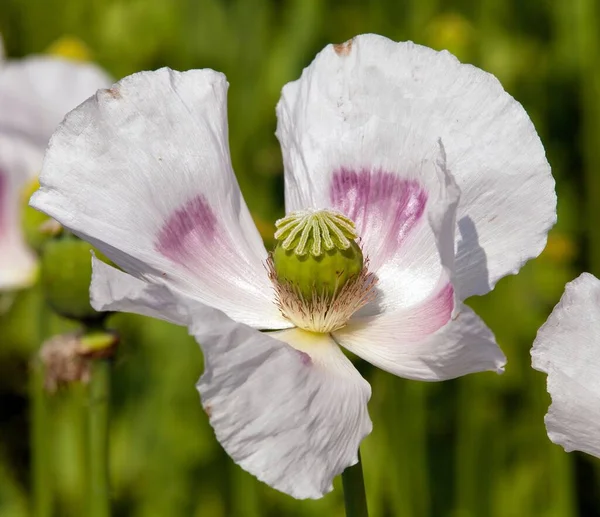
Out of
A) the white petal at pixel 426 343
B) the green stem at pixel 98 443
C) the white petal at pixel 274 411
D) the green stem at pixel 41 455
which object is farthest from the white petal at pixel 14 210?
the white petal at pixel 274 411

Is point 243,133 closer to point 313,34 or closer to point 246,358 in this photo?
point 313,34

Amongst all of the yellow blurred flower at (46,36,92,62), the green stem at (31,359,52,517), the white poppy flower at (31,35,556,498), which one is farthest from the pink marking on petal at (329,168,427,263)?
the yellow blurred flower at (46,36,92,62)

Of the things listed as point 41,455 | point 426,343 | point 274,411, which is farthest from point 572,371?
point 41,455

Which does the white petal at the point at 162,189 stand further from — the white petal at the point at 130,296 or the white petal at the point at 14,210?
the white petal at the point at 14,210

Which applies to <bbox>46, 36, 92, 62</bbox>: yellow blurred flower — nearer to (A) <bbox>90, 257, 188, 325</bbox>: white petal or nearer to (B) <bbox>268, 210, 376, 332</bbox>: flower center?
(B) <bbox>268, 210, 376, 332</bbox>: flower center

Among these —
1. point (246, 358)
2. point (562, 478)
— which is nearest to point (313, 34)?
point (562, 478)

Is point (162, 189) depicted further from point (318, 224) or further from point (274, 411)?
point (274, 411)
